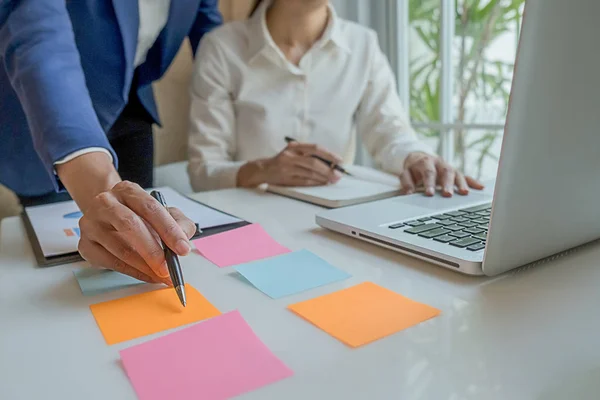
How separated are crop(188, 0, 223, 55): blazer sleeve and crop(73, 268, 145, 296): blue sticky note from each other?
109 cm

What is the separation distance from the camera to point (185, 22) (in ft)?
4.48

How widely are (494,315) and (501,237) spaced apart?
7 centimetres

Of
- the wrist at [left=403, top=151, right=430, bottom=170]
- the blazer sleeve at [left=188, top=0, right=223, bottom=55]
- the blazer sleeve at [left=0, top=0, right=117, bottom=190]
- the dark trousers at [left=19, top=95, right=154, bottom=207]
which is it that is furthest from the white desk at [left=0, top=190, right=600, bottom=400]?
the blazer sleeve at [left=188, top=0, right=223, bottom=55]

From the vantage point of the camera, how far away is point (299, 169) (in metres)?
1.04


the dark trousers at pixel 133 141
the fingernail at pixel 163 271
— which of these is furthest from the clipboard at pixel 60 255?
the dark trousers at pixel 133 141

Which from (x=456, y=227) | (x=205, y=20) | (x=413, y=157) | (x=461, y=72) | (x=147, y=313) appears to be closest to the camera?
(x=147, y=313)

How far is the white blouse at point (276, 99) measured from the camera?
137 cm

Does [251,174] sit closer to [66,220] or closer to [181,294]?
[66,220]

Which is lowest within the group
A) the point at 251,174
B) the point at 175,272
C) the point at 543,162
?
the point at 251,174

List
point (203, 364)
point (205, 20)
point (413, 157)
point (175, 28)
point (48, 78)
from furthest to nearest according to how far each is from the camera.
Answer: point (205, 20)
point (175, 28)
point (413, 157)
point (48, 78)
point (203, 364)

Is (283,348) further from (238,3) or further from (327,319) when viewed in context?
(238,3)

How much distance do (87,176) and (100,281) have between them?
175 millimetres

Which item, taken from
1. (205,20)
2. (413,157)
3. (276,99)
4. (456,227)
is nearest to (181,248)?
(456,227)

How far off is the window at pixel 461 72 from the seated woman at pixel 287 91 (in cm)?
35
